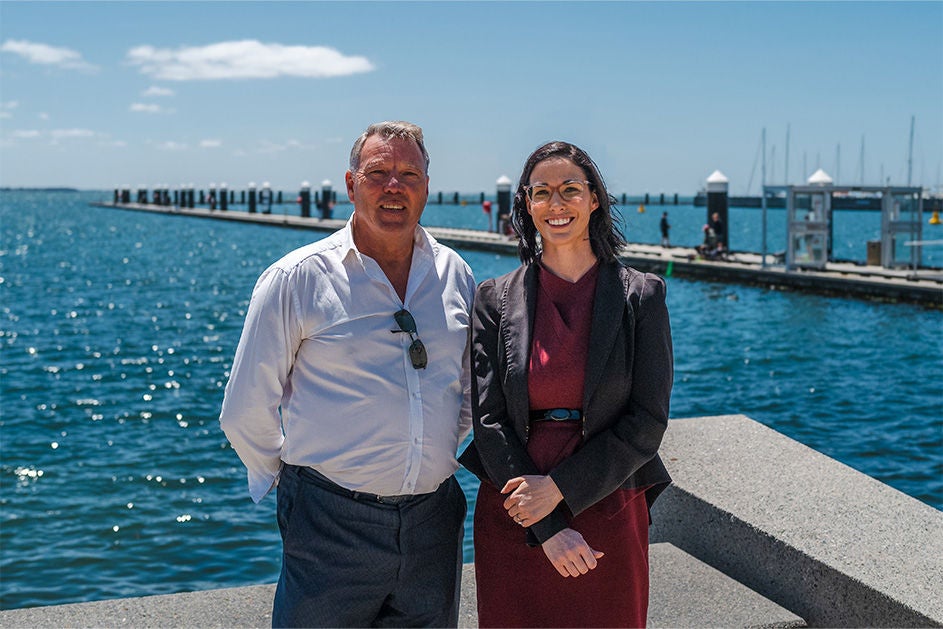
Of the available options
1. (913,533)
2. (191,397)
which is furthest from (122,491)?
(913,533)

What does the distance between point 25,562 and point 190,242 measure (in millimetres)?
43071

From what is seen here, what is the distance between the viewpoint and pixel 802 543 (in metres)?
3.43

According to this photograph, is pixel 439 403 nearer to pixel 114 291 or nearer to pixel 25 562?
pixel 25 562

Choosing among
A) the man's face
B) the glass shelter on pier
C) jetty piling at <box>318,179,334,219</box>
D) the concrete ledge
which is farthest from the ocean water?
jetty piling at <box>318,179,334,219</box>

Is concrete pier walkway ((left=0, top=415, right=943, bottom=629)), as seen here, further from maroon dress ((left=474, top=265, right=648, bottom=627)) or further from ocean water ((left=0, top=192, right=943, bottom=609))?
ocean water ((left=0, top=192, right=943, bottom=609))

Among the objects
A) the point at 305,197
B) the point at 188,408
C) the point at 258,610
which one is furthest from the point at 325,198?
the point at 258,610

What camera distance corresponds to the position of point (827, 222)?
23.2 m

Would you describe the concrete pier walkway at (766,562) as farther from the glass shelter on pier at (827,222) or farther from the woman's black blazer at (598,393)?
the glass shelter on pier at (827,222)

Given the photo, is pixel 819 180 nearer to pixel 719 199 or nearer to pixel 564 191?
pixel 719 199

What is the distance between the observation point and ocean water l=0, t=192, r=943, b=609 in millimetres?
7387

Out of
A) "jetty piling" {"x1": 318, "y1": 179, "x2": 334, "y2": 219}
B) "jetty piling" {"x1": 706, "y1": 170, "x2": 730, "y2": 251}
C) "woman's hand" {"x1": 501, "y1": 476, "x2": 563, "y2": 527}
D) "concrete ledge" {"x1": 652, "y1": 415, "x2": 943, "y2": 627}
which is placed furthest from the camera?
"jetty piling" {"x1": 318, "y1": 179, "x2": 334, "y2": 219}

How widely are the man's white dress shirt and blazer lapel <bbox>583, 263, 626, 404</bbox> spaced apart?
35 centimetres

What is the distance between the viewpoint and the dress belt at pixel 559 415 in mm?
2408

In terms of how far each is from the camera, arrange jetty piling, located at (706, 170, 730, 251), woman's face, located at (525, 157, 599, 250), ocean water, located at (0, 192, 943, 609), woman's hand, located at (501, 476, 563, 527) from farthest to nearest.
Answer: jetty piling, located at (706, 170, 730, 251) → ocean water, located at (0, 192, 943, 609) → woman's face, located at (525, 157, 599, 250) → woman's hand, located at (501, 476, 563, 527)
